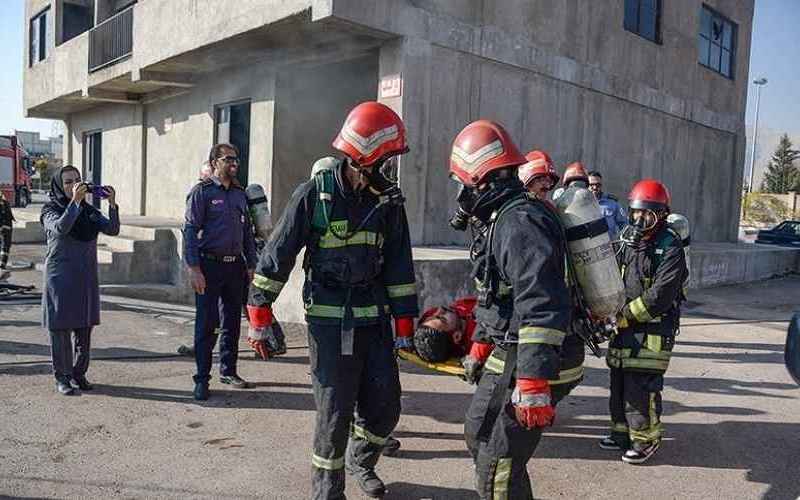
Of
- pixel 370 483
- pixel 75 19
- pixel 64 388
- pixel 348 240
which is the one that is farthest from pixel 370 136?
pixel 75 19

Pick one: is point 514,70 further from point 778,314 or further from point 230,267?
point 230,267

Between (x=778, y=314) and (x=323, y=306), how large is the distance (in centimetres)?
1078

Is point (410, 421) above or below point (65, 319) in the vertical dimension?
below

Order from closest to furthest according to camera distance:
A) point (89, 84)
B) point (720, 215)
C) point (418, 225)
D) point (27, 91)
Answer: point (418, 225) < point (89, 84) < point (720, 215) < point (27, 91)

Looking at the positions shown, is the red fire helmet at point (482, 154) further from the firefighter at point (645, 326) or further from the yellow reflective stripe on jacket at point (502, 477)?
the firefighter at point (645, 326)

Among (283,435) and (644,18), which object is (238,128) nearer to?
(644,18)

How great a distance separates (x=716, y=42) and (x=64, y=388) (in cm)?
1796

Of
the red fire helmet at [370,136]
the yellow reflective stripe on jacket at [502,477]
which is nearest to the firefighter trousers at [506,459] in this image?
the yellow reflective stripe on jacket at [502,477]

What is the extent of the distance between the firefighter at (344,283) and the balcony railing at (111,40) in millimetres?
12811

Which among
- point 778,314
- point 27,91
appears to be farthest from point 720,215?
point 27,91

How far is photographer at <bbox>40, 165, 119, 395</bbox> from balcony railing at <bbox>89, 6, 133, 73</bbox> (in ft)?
34.2

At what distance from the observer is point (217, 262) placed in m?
5.23

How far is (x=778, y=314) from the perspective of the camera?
37.3 ft

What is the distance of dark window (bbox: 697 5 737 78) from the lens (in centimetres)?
1677
